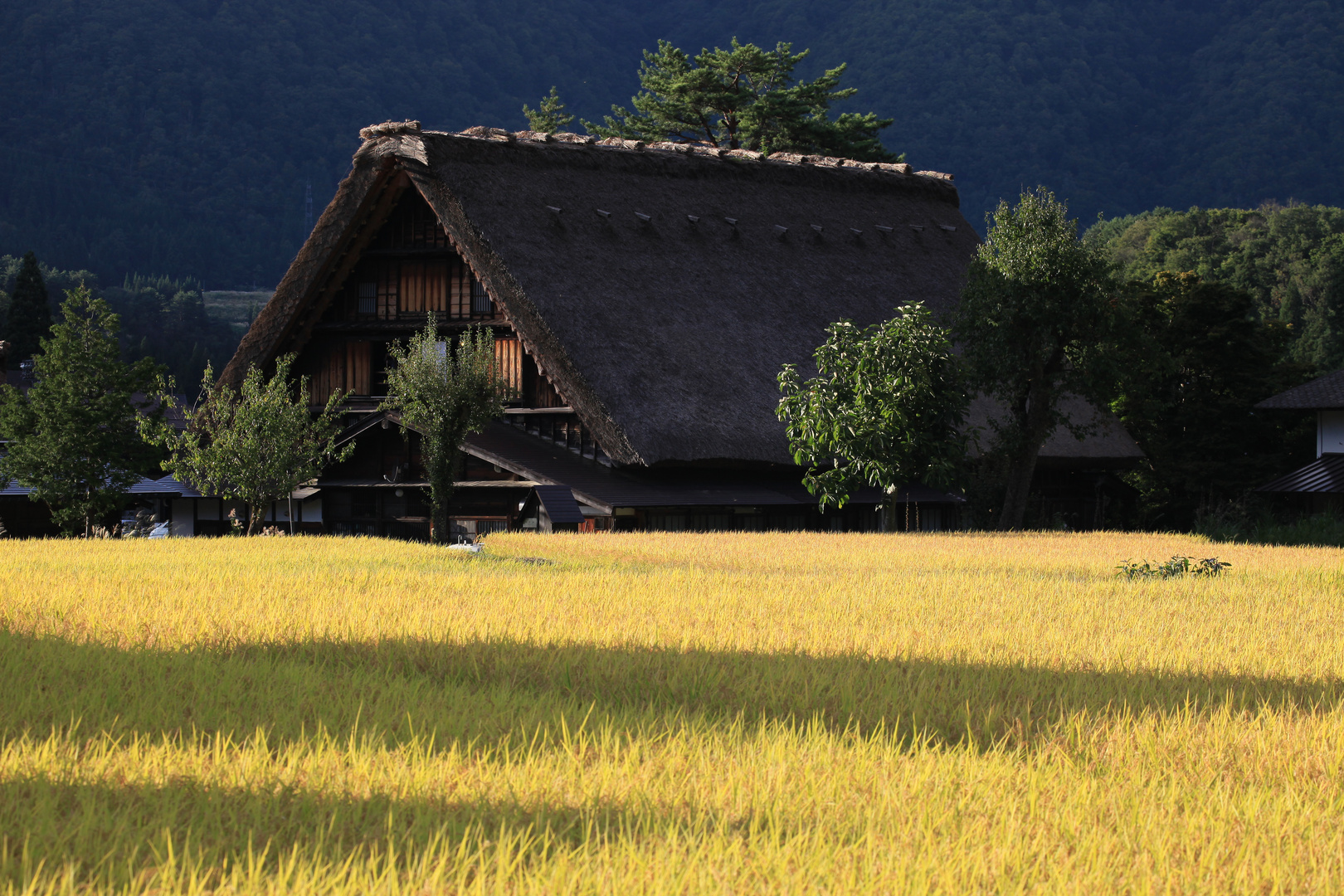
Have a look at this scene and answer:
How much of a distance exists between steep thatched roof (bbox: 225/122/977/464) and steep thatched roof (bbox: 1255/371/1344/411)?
27.1ft

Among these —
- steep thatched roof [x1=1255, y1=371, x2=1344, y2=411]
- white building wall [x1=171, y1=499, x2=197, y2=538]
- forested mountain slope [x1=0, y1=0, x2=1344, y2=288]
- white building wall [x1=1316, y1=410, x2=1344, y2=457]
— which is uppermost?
forested mountain slope [x1=0, y1=0, x2=1344, y2=288]

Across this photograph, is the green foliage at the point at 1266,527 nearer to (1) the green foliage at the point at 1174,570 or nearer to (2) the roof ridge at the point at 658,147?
(1) the green foliage at the point at 1174,570

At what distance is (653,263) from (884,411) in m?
8.23

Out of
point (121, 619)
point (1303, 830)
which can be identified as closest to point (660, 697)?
point (1303, 830)

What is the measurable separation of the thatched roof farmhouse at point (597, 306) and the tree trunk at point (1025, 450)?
7.22 ft

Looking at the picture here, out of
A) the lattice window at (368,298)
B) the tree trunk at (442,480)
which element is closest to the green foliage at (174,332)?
the lattice window at (368,298)

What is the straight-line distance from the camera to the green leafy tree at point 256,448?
25.1 metres

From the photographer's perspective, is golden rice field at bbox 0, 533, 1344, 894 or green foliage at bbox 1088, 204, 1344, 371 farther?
green foliage at bbox 1088, 204, 1344, 371

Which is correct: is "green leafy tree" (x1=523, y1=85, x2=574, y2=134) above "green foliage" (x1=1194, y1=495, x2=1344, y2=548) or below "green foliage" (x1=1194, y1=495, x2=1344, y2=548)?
above

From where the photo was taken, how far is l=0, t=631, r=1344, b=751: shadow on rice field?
5215 mm

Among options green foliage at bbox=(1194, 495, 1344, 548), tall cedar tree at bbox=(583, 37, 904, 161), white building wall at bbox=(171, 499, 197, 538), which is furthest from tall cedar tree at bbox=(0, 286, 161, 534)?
green foliage at bbox=(1194, 495, 1344, 548)

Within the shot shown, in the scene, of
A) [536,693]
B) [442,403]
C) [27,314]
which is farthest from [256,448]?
[27,314]

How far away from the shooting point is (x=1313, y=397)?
31.4 meters

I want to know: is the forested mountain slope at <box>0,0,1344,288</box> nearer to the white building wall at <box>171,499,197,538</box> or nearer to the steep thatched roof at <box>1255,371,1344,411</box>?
the steep thatched roof at <box>1255,371,1344,411</box>
